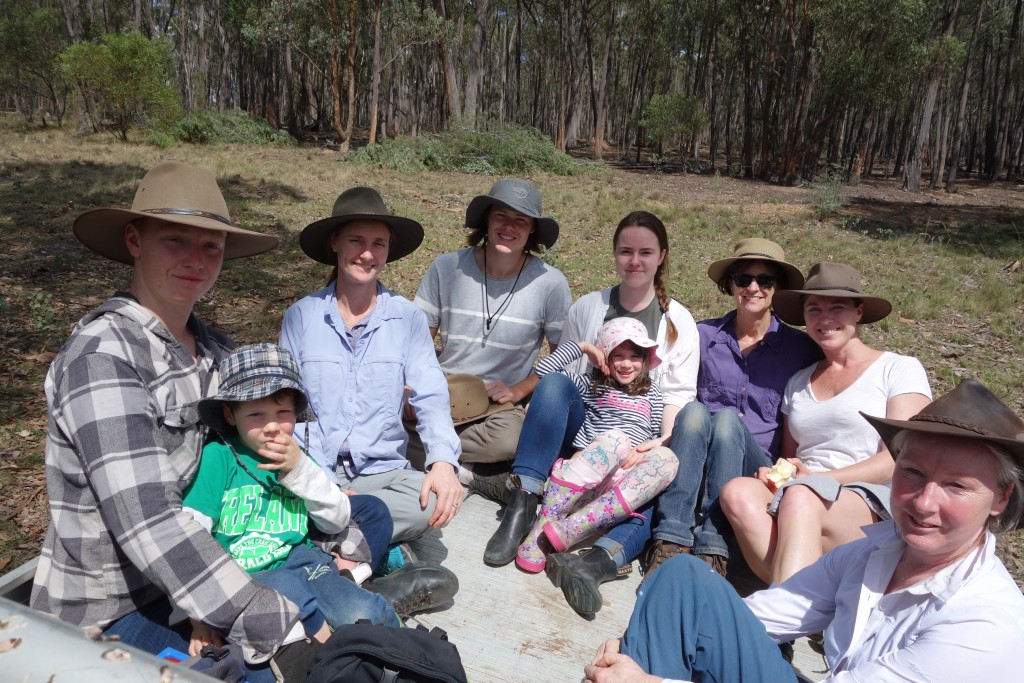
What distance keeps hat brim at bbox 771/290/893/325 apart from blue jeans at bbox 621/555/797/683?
166 cm

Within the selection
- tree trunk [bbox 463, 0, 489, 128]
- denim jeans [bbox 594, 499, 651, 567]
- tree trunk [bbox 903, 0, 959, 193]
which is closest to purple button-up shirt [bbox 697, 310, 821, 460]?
denim jeans [bbox 594, 499, 651, 567]

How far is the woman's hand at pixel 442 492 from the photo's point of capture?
9.08ft

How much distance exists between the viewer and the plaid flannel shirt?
1.84 metres

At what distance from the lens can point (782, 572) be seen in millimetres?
2684

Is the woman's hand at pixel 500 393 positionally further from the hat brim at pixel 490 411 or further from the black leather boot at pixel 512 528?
the black leather boot at pixel 512 528

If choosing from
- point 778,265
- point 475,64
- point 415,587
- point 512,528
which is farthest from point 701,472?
point 475,64

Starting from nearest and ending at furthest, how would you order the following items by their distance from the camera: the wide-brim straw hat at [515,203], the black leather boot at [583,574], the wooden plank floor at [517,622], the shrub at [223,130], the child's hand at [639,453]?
the wooden plank floor at [517,622]
the black leather boot at [583,574]
the child's hand at [639,453]
the wide-brim straw hat at [515,203]
the shrub at [223,130]

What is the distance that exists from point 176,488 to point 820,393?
9.16 ft

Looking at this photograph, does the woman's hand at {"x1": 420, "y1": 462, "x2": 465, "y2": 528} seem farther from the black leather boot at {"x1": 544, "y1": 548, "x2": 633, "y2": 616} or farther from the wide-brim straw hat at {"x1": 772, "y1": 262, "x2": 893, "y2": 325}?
the wide-brim straw hat at {"x1": 772, "y1": 262, "x2": 893, "y2": 325}

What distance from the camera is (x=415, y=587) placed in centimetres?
271

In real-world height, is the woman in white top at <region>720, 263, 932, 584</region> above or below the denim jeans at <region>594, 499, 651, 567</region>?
above

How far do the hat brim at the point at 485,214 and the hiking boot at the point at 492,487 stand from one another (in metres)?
1.36

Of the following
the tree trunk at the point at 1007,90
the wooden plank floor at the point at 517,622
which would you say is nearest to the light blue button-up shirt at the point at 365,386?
the wooden plank floor at the point at 517,622

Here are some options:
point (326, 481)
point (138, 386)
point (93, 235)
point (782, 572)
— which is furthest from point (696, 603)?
point (93, 235)
